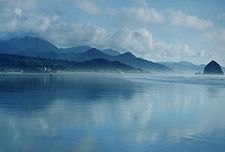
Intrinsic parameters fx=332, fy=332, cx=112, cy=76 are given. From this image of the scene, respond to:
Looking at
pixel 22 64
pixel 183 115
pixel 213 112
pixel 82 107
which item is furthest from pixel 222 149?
pixel 22 64

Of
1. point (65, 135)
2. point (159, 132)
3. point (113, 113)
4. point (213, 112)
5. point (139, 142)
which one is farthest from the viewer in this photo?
point (213, 112)

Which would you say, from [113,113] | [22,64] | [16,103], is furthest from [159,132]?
[22,64]

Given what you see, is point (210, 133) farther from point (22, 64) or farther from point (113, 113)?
point (22, 64)

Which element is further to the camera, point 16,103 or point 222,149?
point 16,103

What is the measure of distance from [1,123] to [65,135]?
509 centimetres

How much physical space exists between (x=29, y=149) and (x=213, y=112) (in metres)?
17.1

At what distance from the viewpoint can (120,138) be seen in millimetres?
16672

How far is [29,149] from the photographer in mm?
14297

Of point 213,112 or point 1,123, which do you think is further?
point 213,112

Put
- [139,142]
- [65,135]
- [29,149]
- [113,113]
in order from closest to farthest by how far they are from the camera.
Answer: [29,149] → [139,142] → [65,135] → [113,113]

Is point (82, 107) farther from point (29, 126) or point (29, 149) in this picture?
point (29, 149)

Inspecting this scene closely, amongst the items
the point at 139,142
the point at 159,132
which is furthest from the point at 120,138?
the point at 159,132

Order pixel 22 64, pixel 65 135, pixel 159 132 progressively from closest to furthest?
pixel 65 135 < pixel 159 132 < pixel 22 64

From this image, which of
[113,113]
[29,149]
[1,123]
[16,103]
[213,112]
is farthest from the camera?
[16,103]
